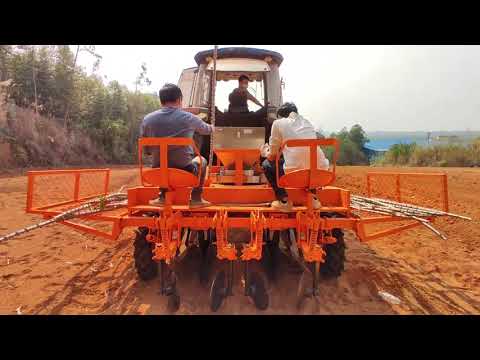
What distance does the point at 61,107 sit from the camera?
752 inches

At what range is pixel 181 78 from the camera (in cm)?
608

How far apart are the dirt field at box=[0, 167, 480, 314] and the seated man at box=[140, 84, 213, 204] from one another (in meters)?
1.39

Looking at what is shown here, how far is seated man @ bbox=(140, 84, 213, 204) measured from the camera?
322cm

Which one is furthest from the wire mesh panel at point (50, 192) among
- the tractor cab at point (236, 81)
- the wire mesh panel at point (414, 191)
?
the wire mesh panel at point (414, 191)

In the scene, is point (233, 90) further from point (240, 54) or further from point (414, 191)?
point (414, 191)

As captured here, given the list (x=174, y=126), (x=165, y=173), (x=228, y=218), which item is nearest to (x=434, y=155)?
(x=228, y=218)

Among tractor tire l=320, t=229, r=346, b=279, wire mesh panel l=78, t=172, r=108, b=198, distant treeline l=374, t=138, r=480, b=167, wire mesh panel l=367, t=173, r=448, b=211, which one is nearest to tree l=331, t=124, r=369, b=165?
distant treeline l=374, t=138, r=480, b=167

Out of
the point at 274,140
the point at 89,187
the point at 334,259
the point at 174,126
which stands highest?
the point at 174,126

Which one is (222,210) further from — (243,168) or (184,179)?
(243,168)

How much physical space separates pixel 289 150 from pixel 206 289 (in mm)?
1906

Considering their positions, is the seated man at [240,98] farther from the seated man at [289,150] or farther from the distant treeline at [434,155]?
the distant treeline at [434,155]

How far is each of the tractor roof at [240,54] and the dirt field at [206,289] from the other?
3.39 metres

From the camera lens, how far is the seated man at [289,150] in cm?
325

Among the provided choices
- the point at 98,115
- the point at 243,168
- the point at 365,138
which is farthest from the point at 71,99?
the point at 365,138
